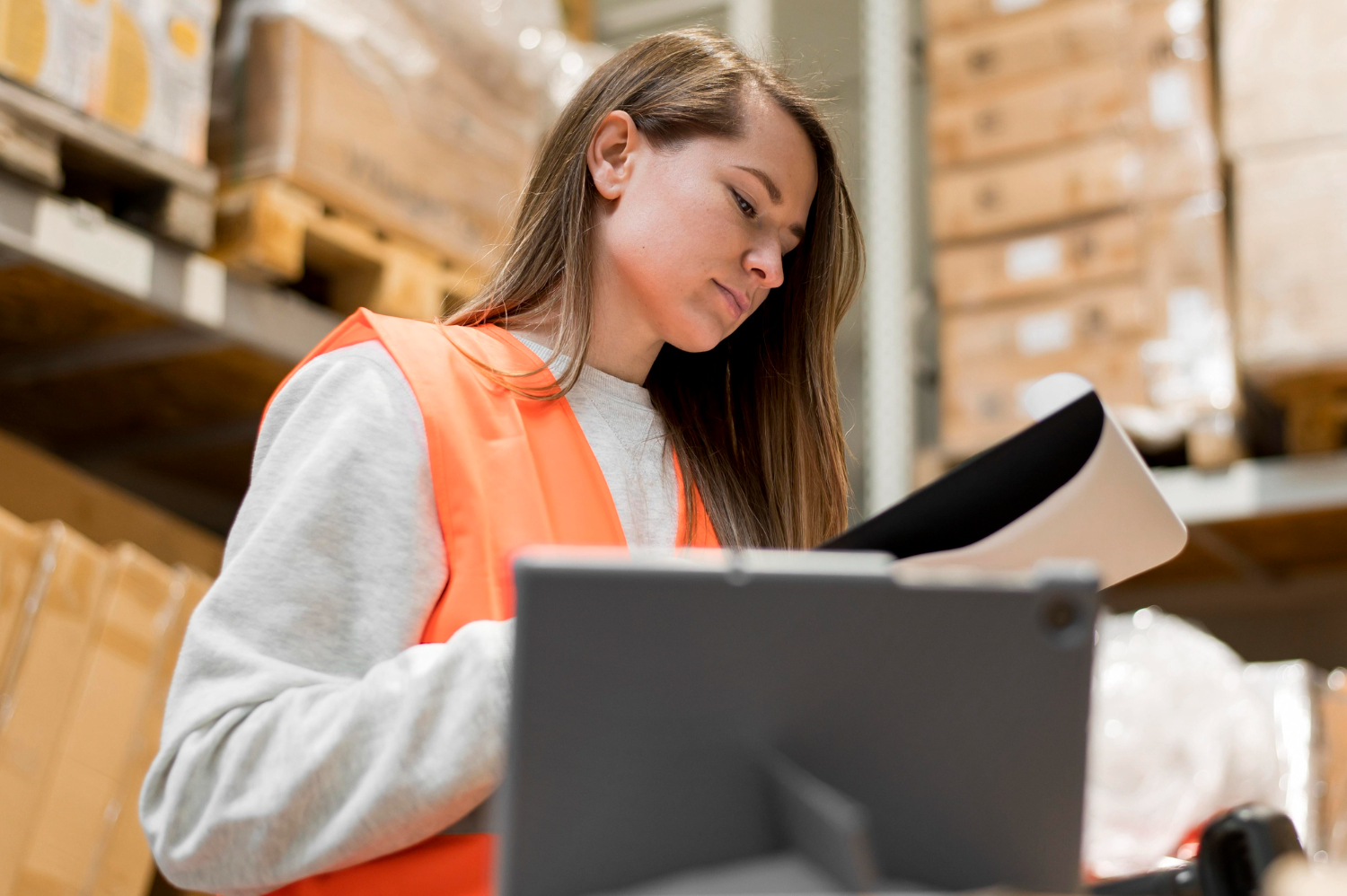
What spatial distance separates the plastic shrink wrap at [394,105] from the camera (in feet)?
9.27

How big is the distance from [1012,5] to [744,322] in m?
2.39

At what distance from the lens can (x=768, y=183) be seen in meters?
1.55

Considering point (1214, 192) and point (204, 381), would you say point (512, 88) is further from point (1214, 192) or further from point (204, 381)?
point (1214, 192)

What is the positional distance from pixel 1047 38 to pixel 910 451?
1409mm

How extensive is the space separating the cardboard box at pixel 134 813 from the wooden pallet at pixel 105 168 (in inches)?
30.5

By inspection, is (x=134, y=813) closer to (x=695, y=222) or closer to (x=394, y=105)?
(x=394, y=105)

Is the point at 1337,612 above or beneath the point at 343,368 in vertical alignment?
beneath

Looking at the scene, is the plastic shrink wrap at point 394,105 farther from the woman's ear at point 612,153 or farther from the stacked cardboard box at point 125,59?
the woman's ear at point 612,153

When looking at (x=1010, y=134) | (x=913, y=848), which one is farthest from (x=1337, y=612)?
(x=913, y=848)

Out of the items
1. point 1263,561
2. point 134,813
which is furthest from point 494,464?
point 1263,561

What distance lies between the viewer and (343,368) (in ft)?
3.97

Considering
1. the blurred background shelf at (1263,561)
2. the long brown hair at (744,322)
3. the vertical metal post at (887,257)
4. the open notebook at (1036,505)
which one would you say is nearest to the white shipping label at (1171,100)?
the blurred background shelf at (1263,561)

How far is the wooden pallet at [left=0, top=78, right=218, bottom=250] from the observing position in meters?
2.32

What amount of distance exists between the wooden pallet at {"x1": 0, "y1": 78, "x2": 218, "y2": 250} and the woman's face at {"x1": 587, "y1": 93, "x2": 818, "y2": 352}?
1.28 meters
